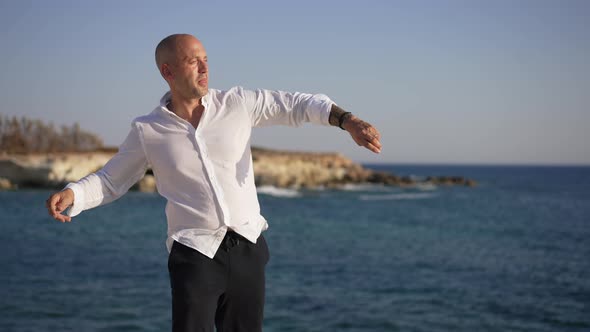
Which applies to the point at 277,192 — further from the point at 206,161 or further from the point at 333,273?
the point at 206,161

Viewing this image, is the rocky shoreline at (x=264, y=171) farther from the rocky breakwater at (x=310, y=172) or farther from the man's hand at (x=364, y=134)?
the man's hand at (x=364, y=134)

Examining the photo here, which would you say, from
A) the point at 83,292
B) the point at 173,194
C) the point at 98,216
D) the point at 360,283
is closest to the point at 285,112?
the point at 173,194

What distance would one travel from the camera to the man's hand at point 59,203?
2.58 metres

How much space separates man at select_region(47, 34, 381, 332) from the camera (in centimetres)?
269

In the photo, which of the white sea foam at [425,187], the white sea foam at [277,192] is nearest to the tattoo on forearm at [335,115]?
the white sea foam at [277,192]

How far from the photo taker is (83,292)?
13797 mm

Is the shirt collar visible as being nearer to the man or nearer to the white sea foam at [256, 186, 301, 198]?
the man

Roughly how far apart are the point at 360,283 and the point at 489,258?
26.4ft

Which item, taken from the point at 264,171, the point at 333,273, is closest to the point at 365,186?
the point at 264,171

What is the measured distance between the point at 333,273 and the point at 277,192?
120ft

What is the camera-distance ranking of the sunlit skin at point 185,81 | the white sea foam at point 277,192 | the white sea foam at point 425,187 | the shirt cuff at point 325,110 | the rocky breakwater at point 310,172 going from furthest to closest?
the white sea foam at point 425,187 → the rocky breakwater at point 310,172 → the white sea foam at point 277,192 → the shirt cuff at point 325,110 → the sunlit skin at point 185,81

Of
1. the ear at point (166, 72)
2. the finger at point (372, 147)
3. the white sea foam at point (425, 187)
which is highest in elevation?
the ear at point (166, 72)

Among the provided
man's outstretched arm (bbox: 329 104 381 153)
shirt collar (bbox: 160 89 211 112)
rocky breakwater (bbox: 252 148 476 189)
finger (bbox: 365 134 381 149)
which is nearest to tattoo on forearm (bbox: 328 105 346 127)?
man's outstretched arm (bbox: 329 104 381 153)

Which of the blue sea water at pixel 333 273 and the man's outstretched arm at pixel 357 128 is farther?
the blue sea water at pixel 333 273
